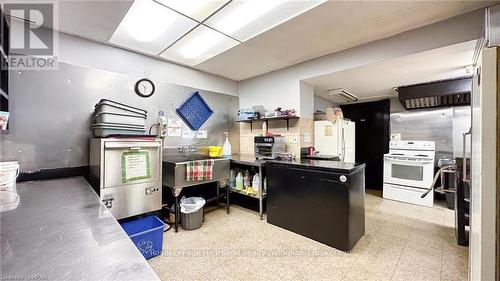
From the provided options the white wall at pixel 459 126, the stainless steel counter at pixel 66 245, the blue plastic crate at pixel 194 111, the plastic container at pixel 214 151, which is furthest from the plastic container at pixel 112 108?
the white wall at pixel 459 126

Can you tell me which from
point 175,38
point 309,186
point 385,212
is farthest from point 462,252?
point 175,38

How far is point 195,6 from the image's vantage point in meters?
1.75

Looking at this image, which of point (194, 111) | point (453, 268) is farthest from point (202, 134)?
point (453, 268)

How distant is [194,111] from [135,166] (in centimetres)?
139

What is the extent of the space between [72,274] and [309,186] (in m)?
2.04

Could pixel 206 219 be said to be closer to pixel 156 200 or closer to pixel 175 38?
pixel 156 200

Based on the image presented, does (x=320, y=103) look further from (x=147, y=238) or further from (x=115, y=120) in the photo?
(x=147, y=238)

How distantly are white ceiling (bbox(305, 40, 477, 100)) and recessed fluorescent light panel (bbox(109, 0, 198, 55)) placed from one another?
1.93 metres

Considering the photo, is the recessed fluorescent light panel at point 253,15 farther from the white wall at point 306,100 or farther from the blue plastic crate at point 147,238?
the blue plastic crate at point 147,238

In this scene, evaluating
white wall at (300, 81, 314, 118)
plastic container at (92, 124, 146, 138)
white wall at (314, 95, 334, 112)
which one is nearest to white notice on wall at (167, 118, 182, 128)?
plastic container at (92, 124, 146, 138)

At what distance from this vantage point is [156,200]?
2260mm

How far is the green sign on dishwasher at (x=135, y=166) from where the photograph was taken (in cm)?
203

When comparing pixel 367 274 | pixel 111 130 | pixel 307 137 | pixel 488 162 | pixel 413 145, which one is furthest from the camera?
pixel 413 145

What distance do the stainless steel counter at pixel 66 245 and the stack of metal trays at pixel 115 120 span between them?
95 cm
